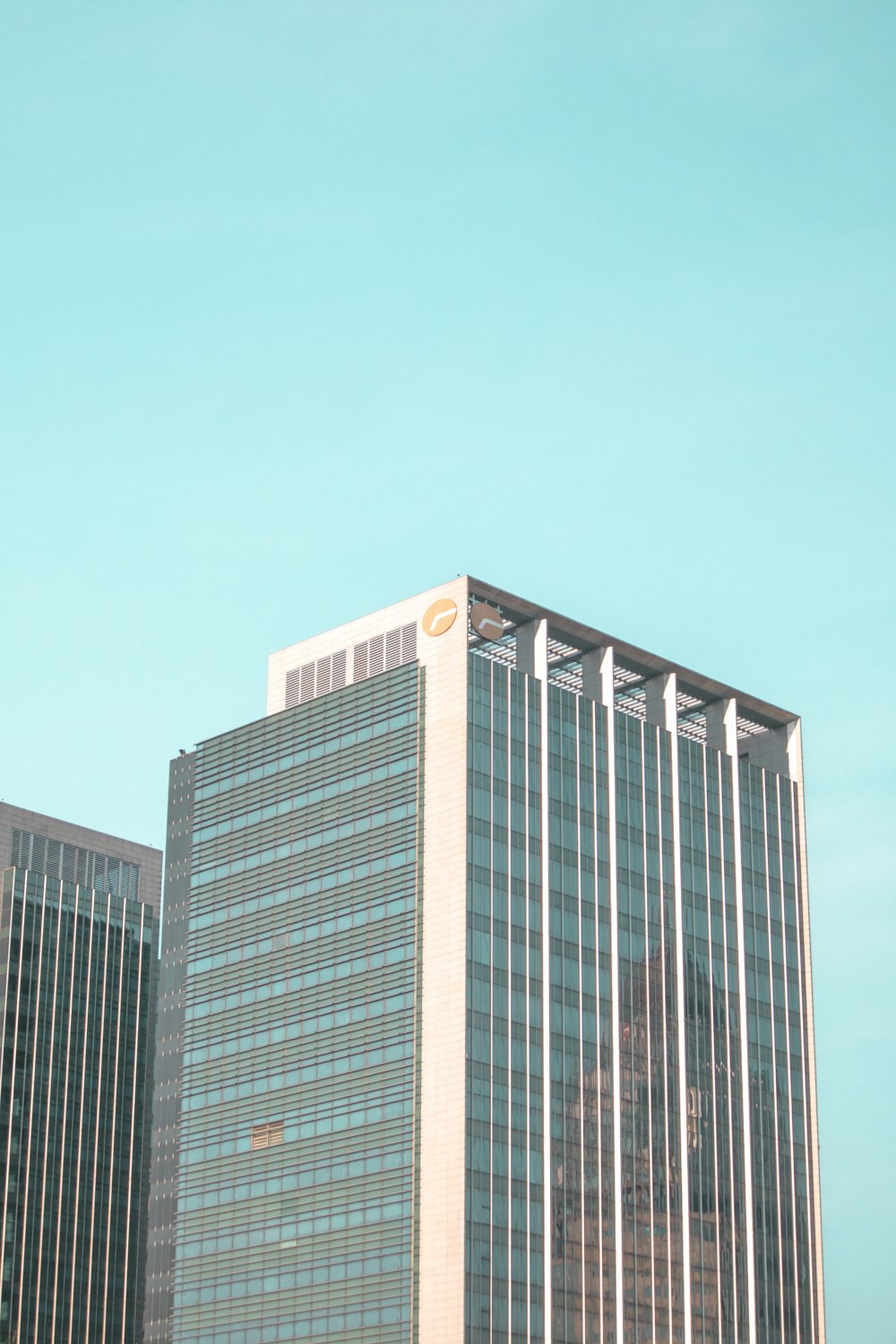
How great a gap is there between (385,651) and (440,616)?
671 cm

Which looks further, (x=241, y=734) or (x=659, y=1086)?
(x=241, y=734)

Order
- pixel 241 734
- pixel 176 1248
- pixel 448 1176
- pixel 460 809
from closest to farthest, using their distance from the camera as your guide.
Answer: pixel 448 1176, pixel 460 809, pixel 176 1248, pixel 241 734

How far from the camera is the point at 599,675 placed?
155m

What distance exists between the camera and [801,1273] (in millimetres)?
153125

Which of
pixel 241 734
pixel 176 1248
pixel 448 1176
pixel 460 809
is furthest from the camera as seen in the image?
pixel 241 734

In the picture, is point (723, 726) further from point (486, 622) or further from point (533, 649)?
point (486, 622)

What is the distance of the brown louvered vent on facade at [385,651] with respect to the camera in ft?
490

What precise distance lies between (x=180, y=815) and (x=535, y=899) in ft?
117

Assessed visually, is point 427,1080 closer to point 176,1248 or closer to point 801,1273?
point 176,1248

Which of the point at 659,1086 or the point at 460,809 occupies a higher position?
the point at 460,809

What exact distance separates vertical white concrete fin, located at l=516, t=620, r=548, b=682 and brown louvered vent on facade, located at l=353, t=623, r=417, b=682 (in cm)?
831

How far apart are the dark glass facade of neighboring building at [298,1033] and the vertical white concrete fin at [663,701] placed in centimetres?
2448

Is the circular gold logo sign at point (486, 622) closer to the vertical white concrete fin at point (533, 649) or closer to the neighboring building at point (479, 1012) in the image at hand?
the neighboring building at point (479, 1012)

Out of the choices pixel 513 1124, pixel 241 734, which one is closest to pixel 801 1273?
pixel 513 1124
